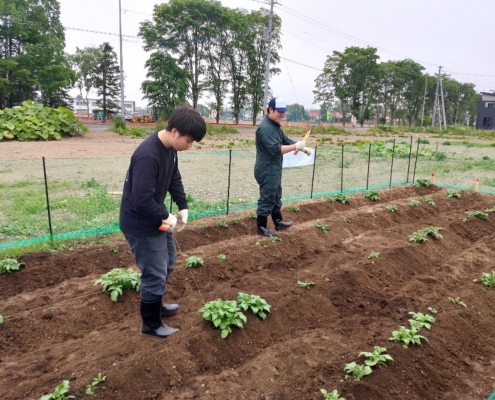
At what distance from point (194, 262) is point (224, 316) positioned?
1.39 m

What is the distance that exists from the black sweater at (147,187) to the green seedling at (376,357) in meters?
1.66

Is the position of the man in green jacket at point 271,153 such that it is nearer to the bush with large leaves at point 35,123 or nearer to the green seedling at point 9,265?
the green seedling at point 9,265

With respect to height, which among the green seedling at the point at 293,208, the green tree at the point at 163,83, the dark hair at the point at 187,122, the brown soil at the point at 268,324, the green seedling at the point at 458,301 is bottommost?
the brown soil at the point at 268,324

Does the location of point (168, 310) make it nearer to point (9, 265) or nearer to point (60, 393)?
point (60, 393)

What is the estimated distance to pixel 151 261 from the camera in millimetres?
2826

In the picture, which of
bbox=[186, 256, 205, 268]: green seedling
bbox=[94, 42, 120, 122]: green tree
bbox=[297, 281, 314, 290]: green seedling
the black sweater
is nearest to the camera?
the black sweater

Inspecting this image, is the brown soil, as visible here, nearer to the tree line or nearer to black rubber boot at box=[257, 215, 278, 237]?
black rubber boot at box=[257, 215, 278, 237]

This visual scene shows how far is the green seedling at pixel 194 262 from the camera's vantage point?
4406 millimetres

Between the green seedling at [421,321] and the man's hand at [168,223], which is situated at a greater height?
the man's hand at [168,223]

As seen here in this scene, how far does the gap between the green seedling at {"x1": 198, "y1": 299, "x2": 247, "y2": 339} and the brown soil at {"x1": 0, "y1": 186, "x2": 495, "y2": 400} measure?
3.0 inches

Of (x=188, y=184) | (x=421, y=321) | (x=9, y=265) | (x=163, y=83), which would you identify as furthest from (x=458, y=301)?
(x=163, y=83)

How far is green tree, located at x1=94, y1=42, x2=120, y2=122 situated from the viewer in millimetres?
41844

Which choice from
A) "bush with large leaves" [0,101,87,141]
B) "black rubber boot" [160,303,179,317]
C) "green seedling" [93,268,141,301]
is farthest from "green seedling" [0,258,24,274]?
"bush with large leaves" [0,101,87,141]

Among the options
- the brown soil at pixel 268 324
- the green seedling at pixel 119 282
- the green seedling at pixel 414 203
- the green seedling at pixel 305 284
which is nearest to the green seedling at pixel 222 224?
the brown soil at pixel 268 324
